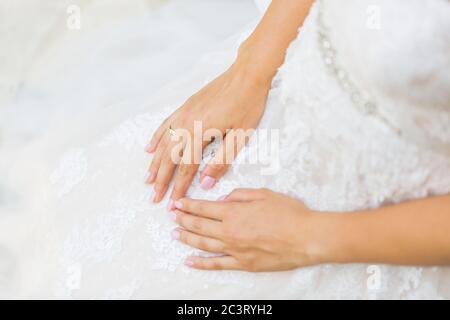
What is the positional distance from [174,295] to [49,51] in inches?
27.2

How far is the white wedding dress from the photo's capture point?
76 centimetres

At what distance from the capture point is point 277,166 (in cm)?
88

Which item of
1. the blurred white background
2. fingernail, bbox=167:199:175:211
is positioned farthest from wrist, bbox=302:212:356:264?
the blurred white background

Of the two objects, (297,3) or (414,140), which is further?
(297,3)

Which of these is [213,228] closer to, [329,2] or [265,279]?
[265,279]

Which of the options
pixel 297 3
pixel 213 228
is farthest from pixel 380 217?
pixel 297 3

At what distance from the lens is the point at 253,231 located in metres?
0.88

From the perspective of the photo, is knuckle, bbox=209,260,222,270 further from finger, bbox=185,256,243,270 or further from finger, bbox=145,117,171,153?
finger, bbox=145,117,171,153

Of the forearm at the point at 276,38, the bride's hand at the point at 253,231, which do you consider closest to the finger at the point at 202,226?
the bride's hand at the point at 253,231

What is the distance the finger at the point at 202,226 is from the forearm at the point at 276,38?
9.4 inches

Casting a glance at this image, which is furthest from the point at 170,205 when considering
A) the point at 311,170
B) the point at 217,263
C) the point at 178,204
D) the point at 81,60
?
the point at 81,60

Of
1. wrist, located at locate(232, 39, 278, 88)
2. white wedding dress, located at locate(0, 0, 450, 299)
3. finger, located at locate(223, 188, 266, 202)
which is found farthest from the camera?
wrist, located at locate(232, 39, 278, 88)

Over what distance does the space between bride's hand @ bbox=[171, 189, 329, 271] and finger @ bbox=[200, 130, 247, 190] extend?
0.11ft

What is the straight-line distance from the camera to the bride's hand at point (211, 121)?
3.09ft
